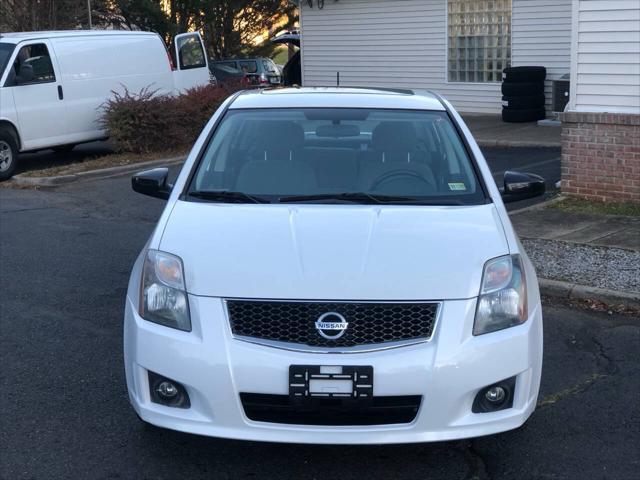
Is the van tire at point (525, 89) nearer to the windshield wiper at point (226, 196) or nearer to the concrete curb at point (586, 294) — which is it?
the concrete curb at point (586, 294)

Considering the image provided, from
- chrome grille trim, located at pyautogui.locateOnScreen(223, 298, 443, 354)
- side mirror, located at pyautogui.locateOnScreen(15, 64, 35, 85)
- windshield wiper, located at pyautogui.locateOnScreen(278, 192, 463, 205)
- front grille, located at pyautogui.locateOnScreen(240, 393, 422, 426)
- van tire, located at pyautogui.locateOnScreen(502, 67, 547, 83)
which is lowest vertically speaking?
front grille, located at pyautogui.locateOnScreen(240, 393, 422, 426)

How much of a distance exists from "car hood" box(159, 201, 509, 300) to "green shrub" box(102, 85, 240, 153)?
10.7 metres

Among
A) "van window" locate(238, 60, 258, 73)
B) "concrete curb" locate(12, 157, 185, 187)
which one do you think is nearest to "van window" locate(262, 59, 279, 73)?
"van window" locate(238, 60, 258, 73)

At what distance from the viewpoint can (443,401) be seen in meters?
3.79

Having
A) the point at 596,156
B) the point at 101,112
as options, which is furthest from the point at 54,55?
the point at 596,156

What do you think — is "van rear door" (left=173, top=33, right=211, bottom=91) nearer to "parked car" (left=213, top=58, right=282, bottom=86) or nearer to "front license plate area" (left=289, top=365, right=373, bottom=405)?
"parked car" (left=213, top=58, right=282, bottom=86)

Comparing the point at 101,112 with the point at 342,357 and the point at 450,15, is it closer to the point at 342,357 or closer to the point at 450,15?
the point at 450,15

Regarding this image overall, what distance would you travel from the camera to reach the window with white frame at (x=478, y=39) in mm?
19922

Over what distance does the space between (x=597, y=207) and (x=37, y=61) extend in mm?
8696

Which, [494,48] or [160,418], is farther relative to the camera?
[494,48]

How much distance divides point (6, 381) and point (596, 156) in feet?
24.2

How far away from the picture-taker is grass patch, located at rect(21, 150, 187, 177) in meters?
13.7

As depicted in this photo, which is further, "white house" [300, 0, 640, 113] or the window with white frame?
the window with white frame

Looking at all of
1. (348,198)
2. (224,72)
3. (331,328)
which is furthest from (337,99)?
(224,72)
